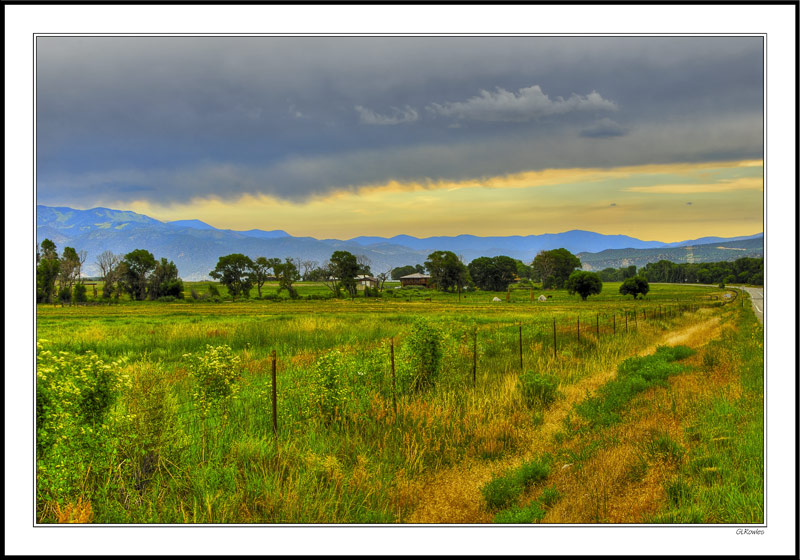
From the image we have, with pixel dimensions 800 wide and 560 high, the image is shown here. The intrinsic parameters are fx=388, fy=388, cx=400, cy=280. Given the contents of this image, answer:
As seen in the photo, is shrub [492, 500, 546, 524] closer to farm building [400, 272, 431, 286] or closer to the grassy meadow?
the grassy meadow

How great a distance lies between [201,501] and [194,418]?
295 centimetres

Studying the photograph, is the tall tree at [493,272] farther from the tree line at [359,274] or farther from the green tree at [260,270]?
the green tree at [260,270]

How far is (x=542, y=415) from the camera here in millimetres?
8906

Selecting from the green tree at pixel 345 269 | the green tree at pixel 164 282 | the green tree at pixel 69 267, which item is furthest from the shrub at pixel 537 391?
the green tree at pixel 345 269

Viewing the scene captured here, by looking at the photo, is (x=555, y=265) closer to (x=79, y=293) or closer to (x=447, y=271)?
(x=447, y=271)

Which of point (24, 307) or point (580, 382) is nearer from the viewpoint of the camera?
point (24, 307)

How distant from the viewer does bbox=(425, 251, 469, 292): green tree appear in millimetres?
78750

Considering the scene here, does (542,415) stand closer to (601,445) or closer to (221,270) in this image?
(601,445)

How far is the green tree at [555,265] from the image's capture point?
87375mm

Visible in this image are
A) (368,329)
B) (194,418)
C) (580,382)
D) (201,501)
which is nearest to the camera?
(201,501)

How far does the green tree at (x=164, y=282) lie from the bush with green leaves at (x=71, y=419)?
32990 mm

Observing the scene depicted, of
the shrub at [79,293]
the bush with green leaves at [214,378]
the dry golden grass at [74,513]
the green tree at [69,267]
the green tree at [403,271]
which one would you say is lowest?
the dry golden grass at [74,513]

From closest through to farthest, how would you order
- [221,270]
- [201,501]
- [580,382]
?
[201,501] → [580,382] → [221,270]

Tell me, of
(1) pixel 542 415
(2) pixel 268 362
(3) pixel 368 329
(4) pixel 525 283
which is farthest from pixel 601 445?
(4) pixel 525 283
